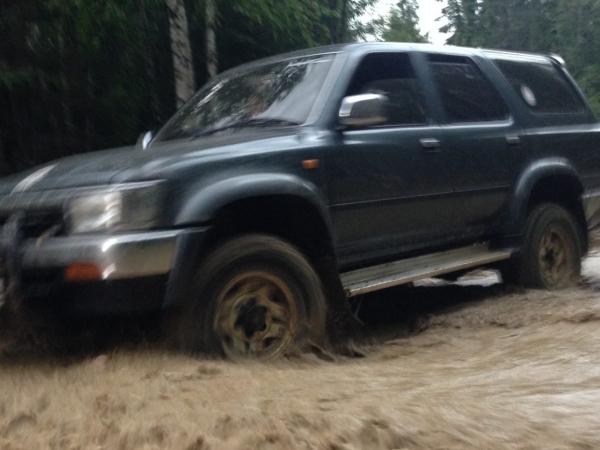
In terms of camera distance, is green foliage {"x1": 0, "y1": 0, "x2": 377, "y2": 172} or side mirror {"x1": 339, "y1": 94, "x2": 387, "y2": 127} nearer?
side mirror {"x1": 339, "y1": 94, "x2": 387, "y2": 127}

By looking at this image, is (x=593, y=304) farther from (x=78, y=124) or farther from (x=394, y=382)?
(x=78, y=124)

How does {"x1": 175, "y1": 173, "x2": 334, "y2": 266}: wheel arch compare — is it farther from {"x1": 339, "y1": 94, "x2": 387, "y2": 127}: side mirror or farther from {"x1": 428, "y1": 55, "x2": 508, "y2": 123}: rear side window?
{"x1": 428, "y1": 55, "x2": 508, "y2": 123}: rear side window

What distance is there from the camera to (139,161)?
14.4 ft

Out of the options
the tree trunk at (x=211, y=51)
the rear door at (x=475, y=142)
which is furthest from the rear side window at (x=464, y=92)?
the tree trunk at (x=211, y=51)

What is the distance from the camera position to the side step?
17.1 feet

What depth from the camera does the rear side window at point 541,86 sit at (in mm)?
6879

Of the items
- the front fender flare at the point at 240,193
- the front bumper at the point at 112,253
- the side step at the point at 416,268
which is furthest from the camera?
the side step at the point at 416,268

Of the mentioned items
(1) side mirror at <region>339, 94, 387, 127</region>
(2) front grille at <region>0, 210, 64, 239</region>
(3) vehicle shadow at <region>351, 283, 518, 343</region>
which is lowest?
(3) vehicle shadow at <region>351, 283, 518, 343</region>

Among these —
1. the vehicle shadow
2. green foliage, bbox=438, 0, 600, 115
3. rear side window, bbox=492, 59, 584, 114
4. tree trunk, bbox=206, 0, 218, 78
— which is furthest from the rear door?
green foliage, bbox=438, 0, 600, 115

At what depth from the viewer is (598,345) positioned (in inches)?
191

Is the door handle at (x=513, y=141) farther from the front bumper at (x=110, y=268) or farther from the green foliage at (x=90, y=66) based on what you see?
the green foliage at (x=90, y=66)

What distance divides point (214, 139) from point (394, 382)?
173 cm

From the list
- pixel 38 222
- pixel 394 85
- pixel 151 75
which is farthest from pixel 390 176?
pixel 151 75

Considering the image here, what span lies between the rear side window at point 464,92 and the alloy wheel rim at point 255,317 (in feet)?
7.10
